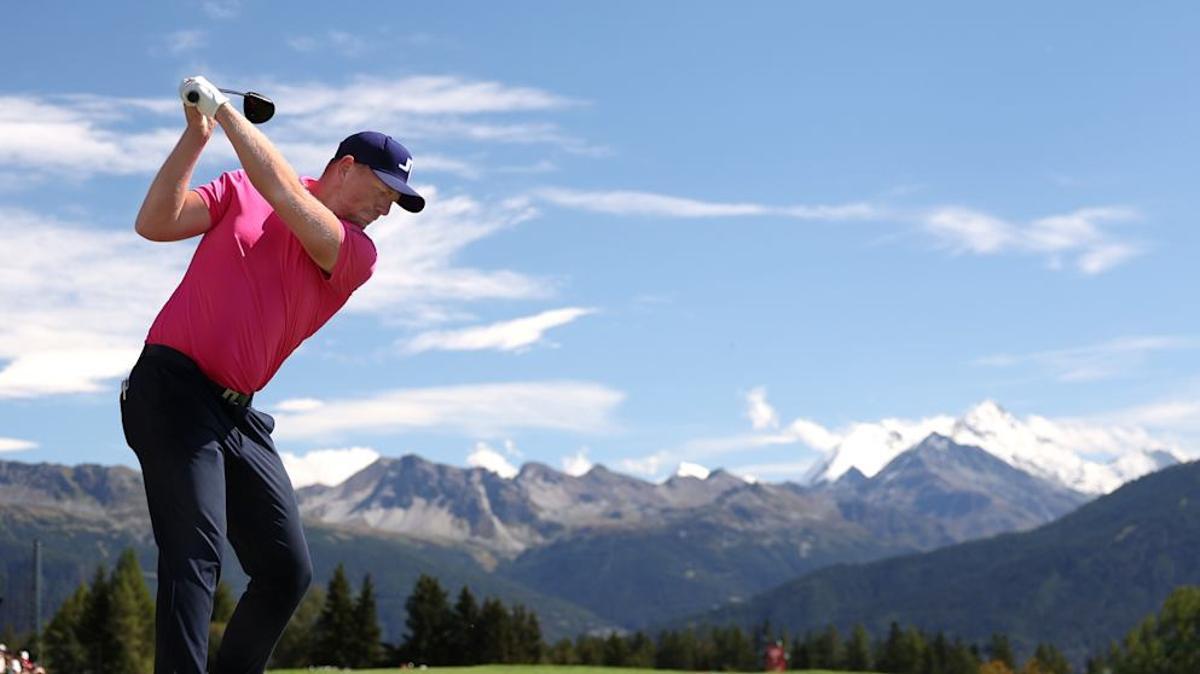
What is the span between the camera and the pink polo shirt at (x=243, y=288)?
6719 millimetres

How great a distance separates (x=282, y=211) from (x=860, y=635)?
18737cm

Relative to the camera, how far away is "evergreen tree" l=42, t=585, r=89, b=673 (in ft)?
380

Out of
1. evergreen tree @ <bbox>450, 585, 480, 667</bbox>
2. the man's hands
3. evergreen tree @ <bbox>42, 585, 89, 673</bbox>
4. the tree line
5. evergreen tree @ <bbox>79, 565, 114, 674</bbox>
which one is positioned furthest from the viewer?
evergreen tree @ <bbox>42, 585, 89, 673</bbox>

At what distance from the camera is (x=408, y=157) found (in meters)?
7.12

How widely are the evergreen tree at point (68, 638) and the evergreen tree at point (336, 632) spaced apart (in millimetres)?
19091

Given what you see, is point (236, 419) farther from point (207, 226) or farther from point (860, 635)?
point (860, 635)

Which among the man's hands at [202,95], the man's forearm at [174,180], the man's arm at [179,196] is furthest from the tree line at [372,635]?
the man's hands at [202,95]

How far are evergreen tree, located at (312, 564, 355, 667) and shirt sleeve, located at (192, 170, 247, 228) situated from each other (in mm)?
102855

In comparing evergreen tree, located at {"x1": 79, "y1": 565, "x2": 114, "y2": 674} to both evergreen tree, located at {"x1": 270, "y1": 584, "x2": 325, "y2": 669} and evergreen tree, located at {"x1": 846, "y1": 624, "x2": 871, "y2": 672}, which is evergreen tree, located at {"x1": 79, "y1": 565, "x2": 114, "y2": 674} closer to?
evergreen tree, located at {"x1": 270, "y1": 584, "x2": 325, "y2": 669}

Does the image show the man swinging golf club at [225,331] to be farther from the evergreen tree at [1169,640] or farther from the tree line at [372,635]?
the evergreen tree at [1169,640]

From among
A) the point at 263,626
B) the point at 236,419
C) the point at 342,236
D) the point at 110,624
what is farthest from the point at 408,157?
the point at 110,624

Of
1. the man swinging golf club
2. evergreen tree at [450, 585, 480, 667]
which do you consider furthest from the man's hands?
evergreen tree at [450, 585, 480, 667]

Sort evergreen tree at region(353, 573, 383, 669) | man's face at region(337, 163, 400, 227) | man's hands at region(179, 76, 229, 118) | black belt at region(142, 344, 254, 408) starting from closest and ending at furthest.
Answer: man's hands at region(179, 76, 229, 118), black belt at region(142, 344, 254, 408), man's face at region(337, 163, 400, 227), evergreen tree at region(353, 573, 383, 669)

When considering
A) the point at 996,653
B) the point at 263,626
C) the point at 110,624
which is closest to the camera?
the point at 263,626
